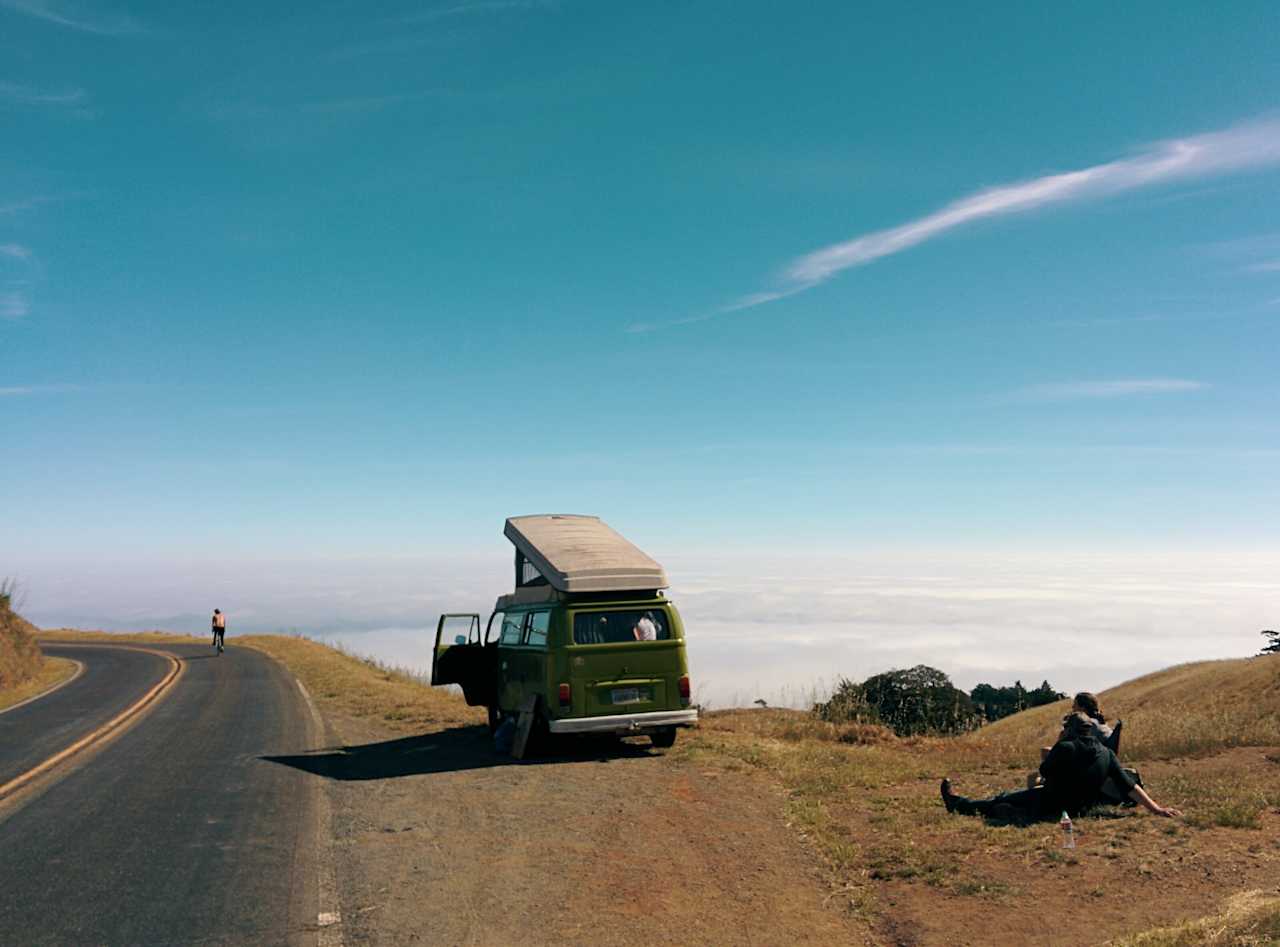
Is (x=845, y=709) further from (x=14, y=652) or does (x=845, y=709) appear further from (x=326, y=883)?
(x=14, y=652)

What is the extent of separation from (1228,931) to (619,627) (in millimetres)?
9934

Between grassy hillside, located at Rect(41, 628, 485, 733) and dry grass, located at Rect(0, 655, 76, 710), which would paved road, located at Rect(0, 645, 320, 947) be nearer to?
grassy hillside, located at Rect(41, 628, 485, 733)

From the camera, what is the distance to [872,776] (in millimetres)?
12648

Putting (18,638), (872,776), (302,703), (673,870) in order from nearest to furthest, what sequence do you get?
(673,870) < (872,776) < (302,703) < (18,638)

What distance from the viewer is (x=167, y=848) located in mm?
9484

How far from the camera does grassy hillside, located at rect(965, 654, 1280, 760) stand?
12984mm

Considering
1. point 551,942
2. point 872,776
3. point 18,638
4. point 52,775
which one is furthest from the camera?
point 18,638

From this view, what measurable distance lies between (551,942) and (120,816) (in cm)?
645

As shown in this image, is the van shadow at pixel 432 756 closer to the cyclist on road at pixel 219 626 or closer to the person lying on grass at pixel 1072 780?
the person lying on grass at pixel 1072 780

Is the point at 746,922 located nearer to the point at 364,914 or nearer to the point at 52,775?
the point at 364,914

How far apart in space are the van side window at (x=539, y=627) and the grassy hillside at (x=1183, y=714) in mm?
6689

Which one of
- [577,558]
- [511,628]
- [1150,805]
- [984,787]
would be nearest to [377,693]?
[511,628]

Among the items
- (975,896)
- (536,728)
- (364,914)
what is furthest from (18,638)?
(975,896)

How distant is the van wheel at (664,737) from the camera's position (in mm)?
15266
